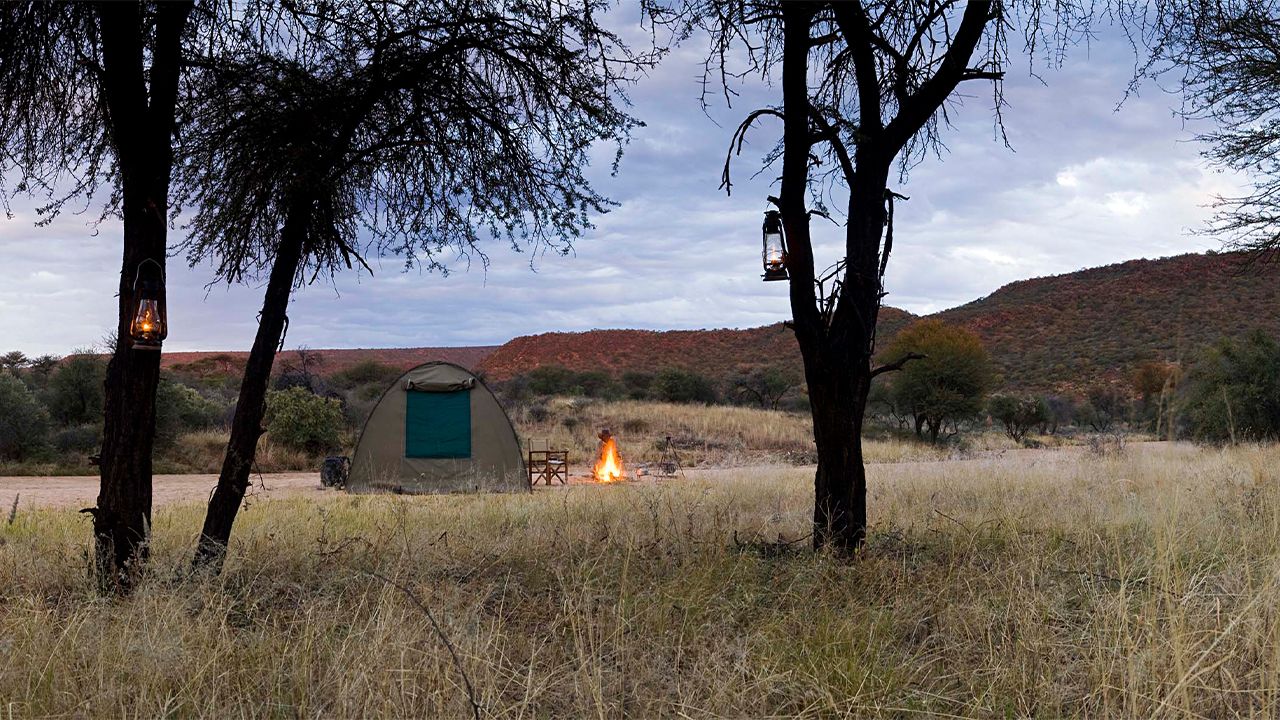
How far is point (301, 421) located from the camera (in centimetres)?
1905

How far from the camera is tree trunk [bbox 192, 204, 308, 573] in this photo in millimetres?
5398

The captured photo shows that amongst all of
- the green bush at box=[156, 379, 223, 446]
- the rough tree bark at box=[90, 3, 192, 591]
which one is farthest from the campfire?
the rough tree bark at box=[90, 3, 192, 591]

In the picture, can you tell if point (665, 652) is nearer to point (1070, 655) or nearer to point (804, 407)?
point (1070, 655)

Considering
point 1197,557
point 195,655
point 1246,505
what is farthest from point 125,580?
point 1246,505

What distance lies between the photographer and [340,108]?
5793 mm

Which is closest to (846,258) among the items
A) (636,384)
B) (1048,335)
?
(636,384)

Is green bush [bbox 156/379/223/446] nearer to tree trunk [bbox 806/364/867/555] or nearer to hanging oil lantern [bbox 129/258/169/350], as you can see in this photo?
hanging oil lantern [bbox 129/258/169/350]

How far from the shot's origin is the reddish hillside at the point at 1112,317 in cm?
4347

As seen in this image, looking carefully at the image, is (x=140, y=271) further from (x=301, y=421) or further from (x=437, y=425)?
(x=301, y=421)

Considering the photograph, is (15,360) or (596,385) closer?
(15,360)

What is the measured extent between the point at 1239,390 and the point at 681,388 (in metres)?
25.0

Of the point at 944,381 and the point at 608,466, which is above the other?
the point at 944,381

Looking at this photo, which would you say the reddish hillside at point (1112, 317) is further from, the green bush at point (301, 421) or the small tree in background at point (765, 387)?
the green bush at point (301, 421)

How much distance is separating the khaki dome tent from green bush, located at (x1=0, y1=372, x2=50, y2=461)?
343 inches
